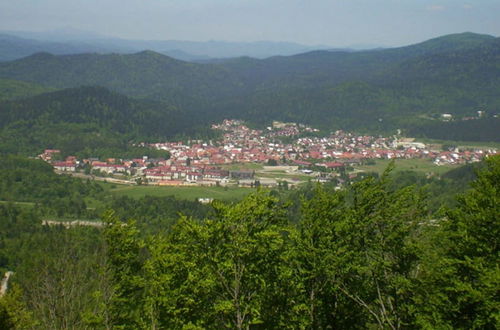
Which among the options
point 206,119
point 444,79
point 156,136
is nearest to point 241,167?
point 156,136

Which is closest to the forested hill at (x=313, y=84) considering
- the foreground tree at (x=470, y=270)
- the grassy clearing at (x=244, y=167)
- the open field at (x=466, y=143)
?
the open field at (x=466, y=143)

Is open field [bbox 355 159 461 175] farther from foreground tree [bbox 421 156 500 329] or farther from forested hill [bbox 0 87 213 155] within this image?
foreground tree [bbox 421 156 500 329]

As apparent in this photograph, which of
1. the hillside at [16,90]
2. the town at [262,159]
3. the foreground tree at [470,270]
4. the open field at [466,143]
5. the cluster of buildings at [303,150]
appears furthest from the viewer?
the hillside at [16,90]

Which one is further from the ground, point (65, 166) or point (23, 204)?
point (65, 166)

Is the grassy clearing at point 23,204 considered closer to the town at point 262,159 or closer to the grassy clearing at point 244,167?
the town at point 262,159

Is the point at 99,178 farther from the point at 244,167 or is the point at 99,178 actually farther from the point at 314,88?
the point at 314,88

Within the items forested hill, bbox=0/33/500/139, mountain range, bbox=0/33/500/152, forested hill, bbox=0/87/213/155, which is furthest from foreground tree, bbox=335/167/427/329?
forested hill, bbox=0/33/500/139

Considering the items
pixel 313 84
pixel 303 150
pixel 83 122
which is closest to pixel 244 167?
pixel 303 150
